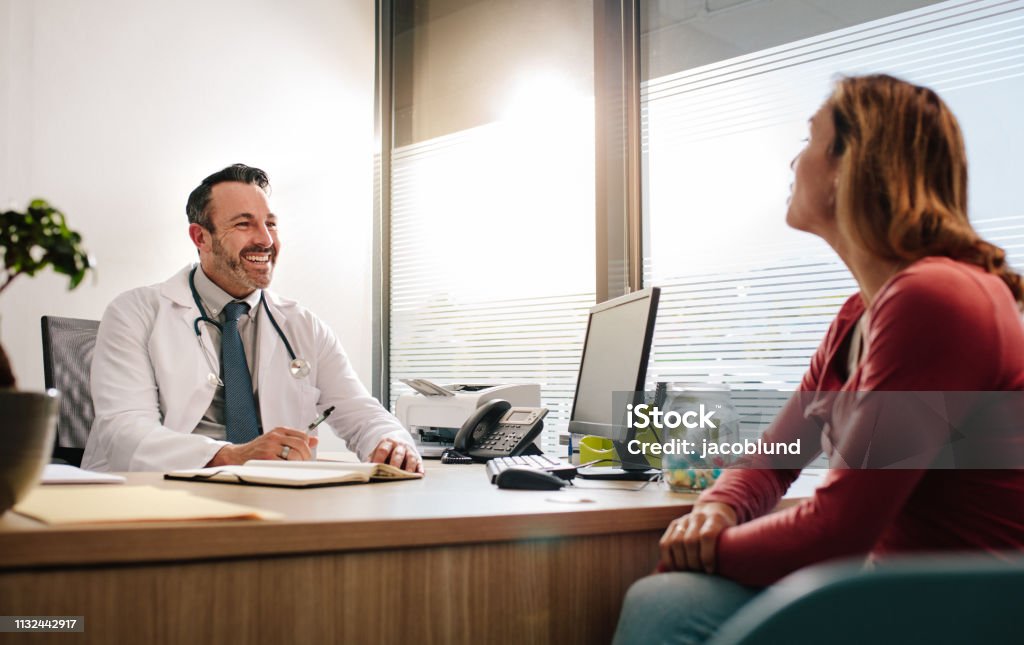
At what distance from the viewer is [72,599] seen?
2.74ft

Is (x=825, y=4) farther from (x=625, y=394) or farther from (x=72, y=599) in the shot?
(x=72, y=599)

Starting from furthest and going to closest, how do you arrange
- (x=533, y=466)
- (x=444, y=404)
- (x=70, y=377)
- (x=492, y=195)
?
(x=492, y=195), (x=444, y=404), (x=70, y=377), (x=533, y=466)

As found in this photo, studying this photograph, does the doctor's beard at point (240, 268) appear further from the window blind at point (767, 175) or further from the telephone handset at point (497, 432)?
the window blind at point (767, 175)

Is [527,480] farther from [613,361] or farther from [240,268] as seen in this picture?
[240,268]

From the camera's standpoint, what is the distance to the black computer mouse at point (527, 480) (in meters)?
1.41

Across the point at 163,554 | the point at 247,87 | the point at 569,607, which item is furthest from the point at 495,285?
the point at 163,554

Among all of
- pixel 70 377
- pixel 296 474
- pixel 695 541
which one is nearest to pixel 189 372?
pixel 70 377

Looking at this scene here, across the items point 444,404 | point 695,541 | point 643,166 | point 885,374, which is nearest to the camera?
point 885,374

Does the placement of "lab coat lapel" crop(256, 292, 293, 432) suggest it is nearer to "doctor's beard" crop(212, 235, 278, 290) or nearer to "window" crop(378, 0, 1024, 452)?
"doctor's beard" crop(212, 235, 278, 290)

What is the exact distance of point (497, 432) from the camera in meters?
2.30

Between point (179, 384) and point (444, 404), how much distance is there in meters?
0.83

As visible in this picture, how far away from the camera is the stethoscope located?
2373 millimetres

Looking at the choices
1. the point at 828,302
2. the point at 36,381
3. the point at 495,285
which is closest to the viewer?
the point at 828,302

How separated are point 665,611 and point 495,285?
2733 millimetres
